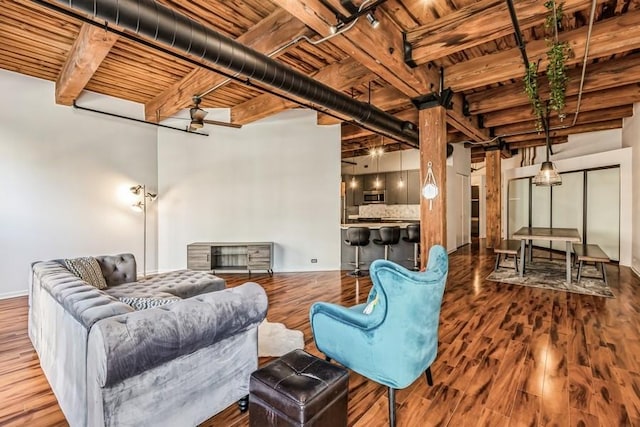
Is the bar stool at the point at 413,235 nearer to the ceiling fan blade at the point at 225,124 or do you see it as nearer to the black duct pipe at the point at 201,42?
the black duct pipe at the point at 201,42

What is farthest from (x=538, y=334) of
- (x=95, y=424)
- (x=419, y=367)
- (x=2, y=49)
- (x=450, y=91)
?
(x=2, y=49)

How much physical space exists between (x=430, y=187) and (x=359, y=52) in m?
2.08

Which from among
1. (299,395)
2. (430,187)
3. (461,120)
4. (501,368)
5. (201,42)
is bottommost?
(501,368)

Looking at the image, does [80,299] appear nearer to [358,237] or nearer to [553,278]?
[358,237]

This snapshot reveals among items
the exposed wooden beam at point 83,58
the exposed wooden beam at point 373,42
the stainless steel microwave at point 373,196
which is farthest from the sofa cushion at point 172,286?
the stainless steel microwave at point 373,196

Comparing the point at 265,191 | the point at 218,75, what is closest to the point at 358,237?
the point at 265,191

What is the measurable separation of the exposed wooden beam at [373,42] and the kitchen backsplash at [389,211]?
5.97 metres

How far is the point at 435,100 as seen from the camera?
4.31 meters

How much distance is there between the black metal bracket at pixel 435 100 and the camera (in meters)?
4.26

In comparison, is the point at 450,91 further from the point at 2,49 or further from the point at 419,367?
the point at 2,49

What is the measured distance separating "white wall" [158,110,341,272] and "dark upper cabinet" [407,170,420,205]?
381 cm

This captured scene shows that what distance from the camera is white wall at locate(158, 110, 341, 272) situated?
21.1ft

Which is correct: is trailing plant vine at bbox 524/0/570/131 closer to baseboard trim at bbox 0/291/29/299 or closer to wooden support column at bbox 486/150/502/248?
wooden support column at bbox 486/150/502/248

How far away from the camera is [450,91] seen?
4285 millimetres
